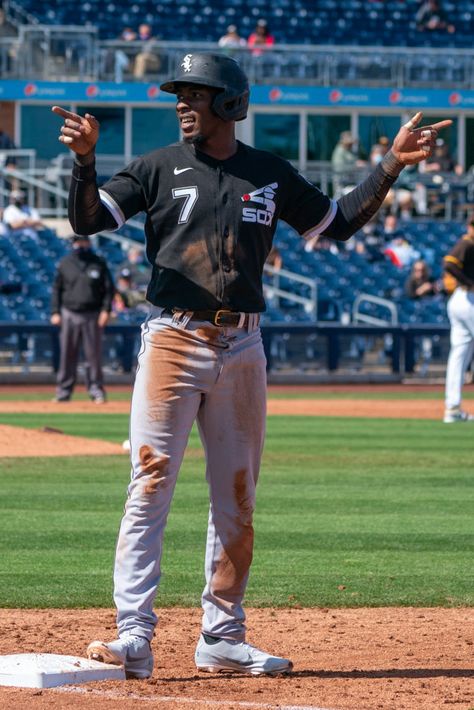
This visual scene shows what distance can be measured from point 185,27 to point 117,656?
32.0m

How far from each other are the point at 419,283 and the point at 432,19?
1252 cm

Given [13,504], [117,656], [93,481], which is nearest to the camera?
[117,656]

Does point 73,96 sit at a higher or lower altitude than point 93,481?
higher

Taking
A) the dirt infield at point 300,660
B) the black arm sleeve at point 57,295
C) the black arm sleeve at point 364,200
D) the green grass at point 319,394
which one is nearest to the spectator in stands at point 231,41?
the green grass at point 319,394

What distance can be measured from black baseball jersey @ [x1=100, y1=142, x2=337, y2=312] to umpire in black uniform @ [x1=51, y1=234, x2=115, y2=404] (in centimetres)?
1305

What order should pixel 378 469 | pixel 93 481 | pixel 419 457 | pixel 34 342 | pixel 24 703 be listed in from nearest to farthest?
pixel 24 703 → pixel 93 481 → pixel 378 469 → pixel 419 457 → pixel 34 342

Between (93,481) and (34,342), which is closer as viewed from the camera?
(93,481)

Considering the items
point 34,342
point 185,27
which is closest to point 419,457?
point 34,342

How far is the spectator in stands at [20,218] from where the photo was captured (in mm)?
27797

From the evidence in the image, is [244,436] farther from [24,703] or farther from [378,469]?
[378,469]

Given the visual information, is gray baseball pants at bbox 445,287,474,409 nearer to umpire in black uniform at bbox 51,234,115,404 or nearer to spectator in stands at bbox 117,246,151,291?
umpire in black uniform at bbox 51,234,115,404

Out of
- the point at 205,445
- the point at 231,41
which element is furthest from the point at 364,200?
the point at 231,41

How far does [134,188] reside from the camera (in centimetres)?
525

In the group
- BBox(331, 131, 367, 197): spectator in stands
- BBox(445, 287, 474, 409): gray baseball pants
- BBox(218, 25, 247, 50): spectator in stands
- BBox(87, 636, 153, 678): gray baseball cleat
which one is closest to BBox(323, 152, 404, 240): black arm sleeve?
BBox(87, 636, 153, 678): gray baseball cleat
